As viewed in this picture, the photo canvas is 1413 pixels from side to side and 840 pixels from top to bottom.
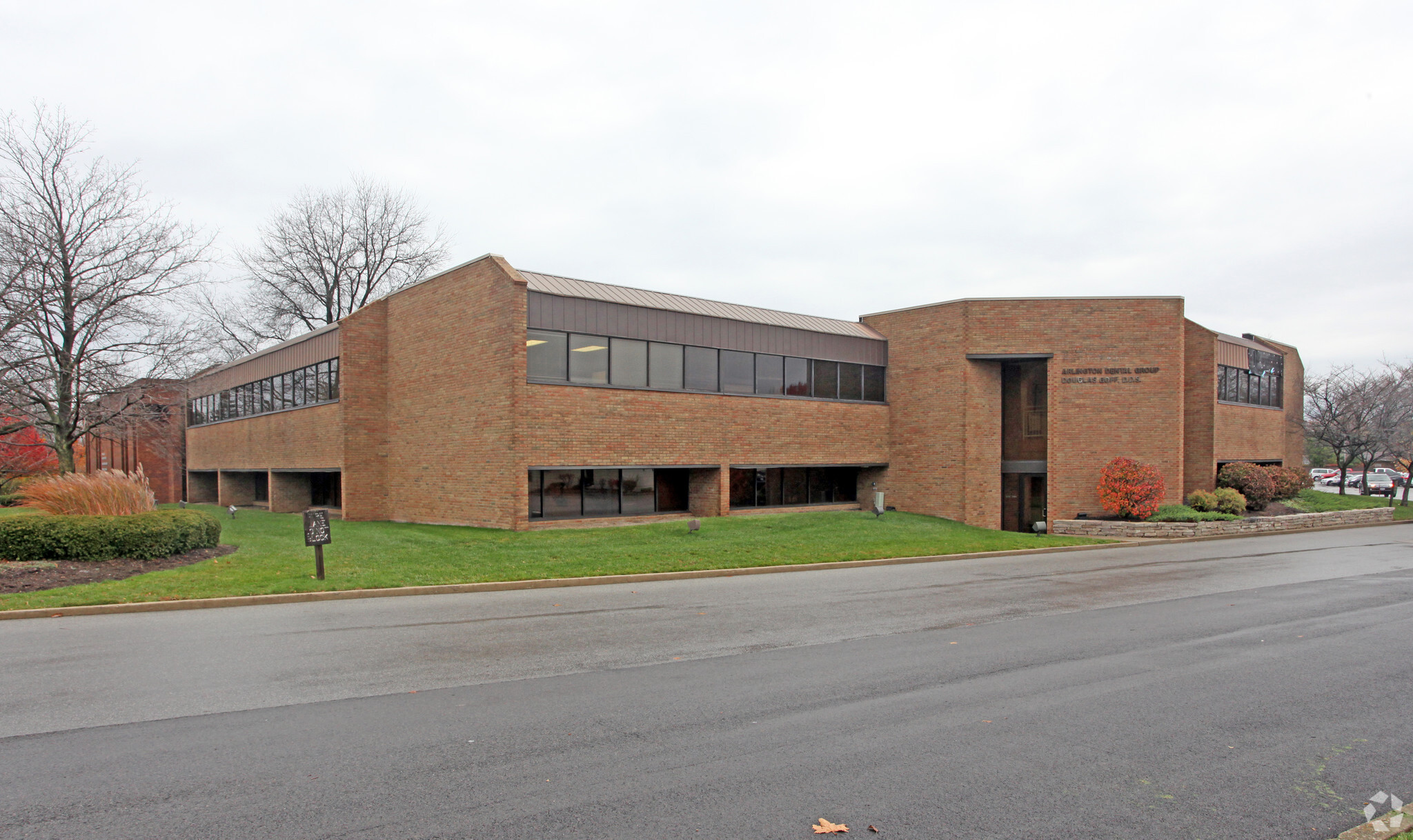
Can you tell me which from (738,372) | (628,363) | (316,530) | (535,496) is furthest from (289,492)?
(316,530)

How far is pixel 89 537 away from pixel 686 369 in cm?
1408

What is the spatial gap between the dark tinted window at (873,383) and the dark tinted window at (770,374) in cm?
369

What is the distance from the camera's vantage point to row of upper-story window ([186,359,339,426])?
25.3 meters

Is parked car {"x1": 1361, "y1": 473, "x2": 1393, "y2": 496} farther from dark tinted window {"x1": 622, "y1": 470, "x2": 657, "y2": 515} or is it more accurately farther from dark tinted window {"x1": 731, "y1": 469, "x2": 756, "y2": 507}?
dark tinted window {"x1": 622, "y1": 470, "x2": 657, "y2": 515}

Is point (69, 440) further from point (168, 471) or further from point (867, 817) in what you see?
point (867, 817)

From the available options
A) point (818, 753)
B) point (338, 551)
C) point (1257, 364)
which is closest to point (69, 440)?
point (338, 551)

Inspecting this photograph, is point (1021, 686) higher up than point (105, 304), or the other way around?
point (105, 304)

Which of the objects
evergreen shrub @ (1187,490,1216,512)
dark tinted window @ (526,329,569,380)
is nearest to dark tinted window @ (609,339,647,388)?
dark tinted window @ (526,329,569,380)

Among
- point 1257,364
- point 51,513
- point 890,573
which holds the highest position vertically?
point 1257,364

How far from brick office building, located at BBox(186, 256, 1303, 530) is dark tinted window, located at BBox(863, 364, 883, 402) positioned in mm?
92

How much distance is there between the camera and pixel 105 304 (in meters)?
24.2

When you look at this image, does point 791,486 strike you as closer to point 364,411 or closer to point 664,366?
point 664,366

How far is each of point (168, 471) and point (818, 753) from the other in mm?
46134

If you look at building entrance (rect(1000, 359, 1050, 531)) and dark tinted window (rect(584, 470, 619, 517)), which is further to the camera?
building entrance (rect(1000, 359, 1050, 531))
